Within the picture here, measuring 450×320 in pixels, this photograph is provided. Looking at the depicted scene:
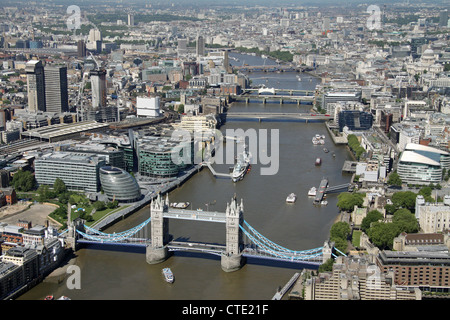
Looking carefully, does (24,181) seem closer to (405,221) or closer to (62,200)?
(62,200)

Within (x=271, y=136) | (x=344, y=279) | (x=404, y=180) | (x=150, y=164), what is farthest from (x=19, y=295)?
(x=271, y=136)

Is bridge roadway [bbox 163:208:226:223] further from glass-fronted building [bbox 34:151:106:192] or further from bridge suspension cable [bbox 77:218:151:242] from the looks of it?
glass-fronted building [bbox 34:151:106:192]

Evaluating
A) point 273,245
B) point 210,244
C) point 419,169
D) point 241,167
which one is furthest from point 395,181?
point 210,244

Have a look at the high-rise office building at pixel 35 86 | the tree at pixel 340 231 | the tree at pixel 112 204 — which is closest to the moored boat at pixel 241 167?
the tree at pixel 112 204

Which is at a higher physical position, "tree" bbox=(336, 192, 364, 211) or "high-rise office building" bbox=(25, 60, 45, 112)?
"high-rise office building" bbox=(25, 60, 45, 112)

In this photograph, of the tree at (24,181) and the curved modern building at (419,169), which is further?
the curved modern building at (419,169)

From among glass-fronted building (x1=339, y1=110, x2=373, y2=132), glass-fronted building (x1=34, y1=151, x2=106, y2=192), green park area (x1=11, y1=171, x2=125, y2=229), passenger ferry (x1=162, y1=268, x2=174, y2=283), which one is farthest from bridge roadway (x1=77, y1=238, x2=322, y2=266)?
glass-fronted building (x1=339, y1=110, x2=373, y2=132)

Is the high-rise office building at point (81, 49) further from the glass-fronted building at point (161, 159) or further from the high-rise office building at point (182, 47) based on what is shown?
the glass-fronted building at point (161, 159)
